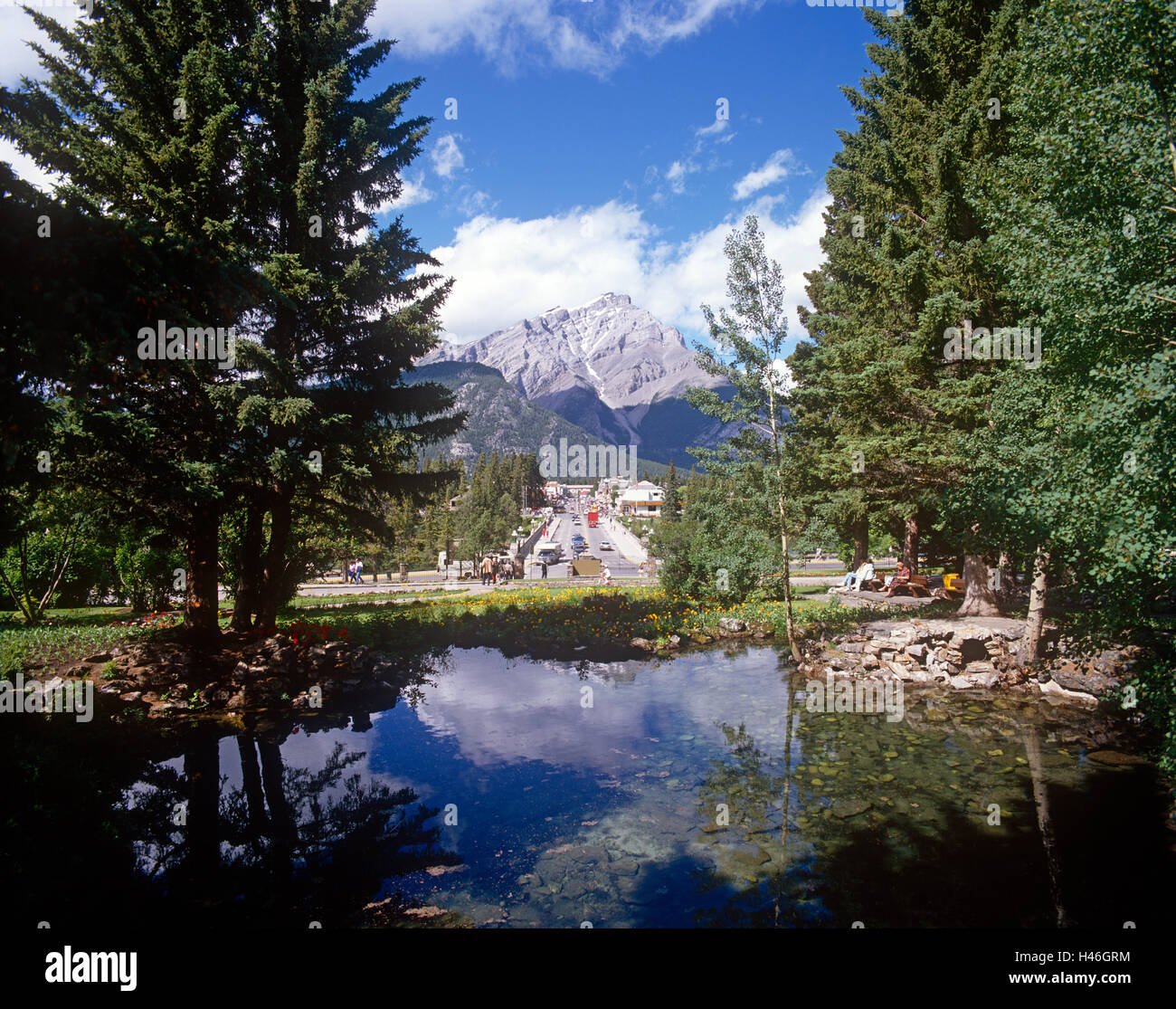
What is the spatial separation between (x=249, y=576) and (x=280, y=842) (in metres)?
10.7

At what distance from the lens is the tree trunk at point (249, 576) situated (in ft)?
53.9

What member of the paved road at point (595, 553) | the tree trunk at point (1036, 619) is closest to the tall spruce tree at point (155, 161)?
the tree trunk at point (1036, 619)

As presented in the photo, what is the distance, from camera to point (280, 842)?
8.25 metres

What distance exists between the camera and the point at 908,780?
1000 cm

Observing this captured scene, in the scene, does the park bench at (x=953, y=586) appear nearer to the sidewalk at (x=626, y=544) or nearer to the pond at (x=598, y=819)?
the pond at (x=598, y=819)

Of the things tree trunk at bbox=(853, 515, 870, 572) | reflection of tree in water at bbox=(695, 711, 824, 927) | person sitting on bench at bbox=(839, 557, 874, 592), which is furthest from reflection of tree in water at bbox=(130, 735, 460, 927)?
tree trunk at bbox=(853, 515, 870, 572)

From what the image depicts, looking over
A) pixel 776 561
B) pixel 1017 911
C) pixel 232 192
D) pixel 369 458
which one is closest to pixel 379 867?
pixel 1017 911

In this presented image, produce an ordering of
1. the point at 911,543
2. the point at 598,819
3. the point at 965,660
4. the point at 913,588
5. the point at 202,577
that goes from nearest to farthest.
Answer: the point at 598,819
the point at 202,577
the point at 965,660
the point at 913,588
the point at 911,543

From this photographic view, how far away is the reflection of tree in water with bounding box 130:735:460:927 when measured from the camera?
6.73m

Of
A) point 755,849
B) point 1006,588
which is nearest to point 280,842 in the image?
point 755,849

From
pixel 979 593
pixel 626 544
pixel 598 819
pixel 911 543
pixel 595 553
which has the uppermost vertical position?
pixel 911 543

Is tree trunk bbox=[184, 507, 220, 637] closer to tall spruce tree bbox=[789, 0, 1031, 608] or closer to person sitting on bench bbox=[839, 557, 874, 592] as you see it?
tall spruce tree bbox=[789, 0, 1031, 608]

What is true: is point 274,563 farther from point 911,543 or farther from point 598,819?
point 911,543

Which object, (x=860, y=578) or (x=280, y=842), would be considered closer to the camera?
(x=280, y=842)
